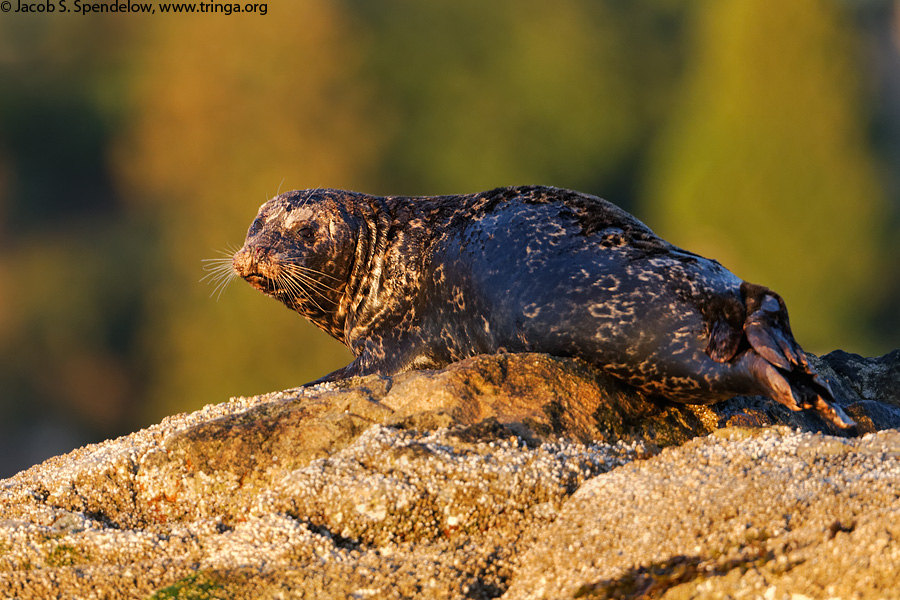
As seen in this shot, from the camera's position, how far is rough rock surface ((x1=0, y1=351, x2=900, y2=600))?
3033 millimetres

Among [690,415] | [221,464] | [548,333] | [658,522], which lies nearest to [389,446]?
[221,464]

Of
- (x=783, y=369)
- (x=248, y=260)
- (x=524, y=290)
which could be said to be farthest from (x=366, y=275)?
(x=783, y=369)

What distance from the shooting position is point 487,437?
4074 millimetres

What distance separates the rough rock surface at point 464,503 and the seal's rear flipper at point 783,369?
0.29m

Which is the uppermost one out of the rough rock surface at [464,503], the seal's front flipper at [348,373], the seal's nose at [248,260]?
the seal's nose at [248,260]

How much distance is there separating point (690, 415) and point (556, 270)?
42.8 inches

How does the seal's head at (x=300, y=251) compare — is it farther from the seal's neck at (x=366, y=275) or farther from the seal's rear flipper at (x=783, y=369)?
the seal's rear flipper at (x=783, y=369)

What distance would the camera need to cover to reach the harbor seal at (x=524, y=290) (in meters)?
4.70

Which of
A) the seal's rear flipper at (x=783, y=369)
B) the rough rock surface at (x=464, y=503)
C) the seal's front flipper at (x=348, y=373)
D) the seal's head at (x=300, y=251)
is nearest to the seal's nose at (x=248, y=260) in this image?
the seal's head at (x=300, y=251)

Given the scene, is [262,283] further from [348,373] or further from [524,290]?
[524,290]

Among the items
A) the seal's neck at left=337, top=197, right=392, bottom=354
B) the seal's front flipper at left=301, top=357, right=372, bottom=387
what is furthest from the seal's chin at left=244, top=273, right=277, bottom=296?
the seal's front flipper at left=301, top=357, right=372, bottom=387

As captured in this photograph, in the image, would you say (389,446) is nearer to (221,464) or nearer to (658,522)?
(221,464)

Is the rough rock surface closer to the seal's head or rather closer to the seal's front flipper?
the seal's front flipper

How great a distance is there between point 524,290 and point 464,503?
75.3 inches
